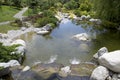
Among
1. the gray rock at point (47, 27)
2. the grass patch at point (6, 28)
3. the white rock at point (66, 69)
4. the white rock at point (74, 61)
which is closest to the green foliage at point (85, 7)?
the gray rock at point (47, 27)

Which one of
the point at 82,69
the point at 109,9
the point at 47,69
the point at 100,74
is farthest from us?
the point at 109,9

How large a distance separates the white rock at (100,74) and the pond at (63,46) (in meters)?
2.50

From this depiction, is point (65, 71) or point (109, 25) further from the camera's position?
point (109, 25)

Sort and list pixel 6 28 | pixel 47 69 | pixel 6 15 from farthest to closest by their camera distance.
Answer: pixel 6 15, pixel 6 28, pixel 47 69

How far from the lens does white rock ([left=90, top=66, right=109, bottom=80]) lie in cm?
939

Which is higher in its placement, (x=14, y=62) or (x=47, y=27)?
(x=14, y=62)

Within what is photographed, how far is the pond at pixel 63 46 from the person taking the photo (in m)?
12.5

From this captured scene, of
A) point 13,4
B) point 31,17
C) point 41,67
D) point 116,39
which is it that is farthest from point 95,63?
point 13,4

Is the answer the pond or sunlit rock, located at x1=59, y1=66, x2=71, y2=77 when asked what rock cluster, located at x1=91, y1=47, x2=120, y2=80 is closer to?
sunlit rock, located at x1=59, y1=66, x2=71, y2=77

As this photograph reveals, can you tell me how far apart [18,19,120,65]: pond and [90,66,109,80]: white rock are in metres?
2.50

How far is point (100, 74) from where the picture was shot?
952 centimetres

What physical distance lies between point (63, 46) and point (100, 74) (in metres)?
5.78

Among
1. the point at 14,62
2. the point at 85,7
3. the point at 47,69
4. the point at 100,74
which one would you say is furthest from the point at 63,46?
the point at 85,7

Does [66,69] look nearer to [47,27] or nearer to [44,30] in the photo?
[44,30]
